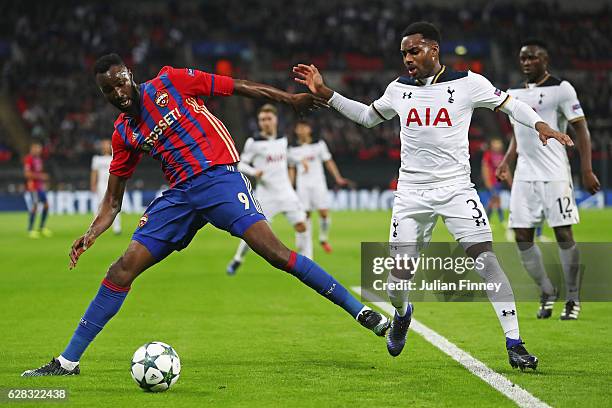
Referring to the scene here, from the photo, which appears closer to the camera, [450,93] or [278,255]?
[278,255]

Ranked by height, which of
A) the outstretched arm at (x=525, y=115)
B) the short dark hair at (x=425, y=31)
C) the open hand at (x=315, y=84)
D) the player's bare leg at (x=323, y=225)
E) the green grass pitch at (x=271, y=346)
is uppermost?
the short dark hair at (x=425, y=31)

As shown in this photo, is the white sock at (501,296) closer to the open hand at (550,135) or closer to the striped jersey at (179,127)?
the open hand at (550,135)

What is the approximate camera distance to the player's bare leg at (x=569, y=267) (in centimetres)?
930

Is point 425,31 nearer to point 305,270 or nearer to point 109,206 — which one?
point 305,270

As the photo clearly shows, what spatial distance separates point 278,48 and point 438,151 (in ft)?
119

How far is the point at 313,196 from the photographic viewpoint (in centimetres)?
1858

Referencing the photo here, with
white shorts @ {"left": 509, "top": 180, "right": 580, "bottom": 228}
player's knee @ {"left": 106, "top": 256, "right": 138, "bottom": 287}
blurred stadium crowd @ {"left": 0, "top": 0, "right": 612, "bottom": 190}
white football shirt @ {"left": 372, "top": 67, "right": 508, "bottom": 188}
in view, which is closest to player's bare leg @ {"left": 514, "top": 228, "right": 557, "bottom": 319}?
white shorts @ {"left": 509, "top": 180, "right": 580, "bottom": 228}

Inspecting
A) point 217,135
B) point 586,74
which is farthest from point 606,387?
point 586,74

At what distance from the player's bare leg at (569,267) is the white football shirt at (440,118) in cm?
276

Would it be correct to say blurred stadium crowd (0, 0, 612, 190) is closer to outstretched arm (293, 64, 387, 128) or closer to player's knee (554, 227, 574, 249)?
player's knee (554, 227, 574, 249)

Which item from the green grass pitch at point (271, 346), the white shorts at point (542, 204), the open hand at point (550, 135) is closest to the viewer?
the green grass pitch at point (271, 346)

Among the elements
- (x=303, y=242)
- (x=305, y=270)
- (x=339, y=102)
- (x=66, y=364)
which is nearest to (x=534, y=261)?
(x=339, y=102)

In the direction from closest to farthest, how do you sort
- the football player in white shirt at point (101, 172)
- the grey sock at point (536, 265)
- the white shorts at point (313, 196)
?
the grey sock at point (536, 265)
the white shorts at point (313, 196)
the football player in white shirt at point (101, 172)

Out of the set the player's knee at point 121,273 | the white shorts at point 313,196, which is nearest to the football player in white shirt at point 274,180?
the white shorts at point 313,196
